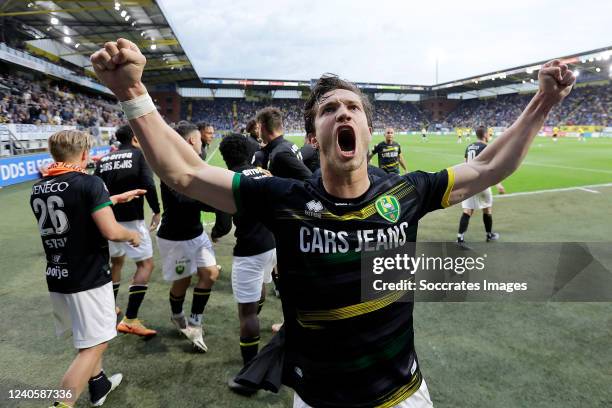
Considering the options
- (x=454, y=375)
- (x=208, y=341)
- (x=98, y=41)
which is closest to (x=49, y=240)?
(x=208, y=341)

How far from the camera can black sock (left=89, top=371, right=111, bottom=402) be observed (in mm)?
3285

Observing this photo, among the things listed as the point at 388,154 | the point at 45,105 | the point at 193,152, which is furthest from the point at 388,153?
the point at 45,105

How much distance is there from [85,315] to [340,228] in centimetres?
270

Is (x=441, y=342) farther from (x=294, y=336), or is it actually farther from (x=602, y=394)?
(x=294, y=336)

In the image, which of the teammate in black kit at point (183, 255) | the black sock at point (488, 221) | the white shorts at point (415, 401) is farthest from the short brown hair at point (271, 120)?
the black sock at point (488, 221)

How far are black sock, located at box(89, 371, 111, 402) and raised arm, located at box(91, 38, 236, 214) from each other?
265cm

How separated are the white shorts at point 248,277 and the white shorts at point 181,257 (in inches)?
31.7

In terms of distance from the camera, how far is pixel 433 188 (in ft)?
6.67

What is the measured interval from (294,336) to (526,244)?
702 centimetres

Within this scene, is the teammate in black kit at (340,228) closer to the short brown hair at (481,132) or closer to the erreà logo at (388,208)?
the erreà logo at (388,208)

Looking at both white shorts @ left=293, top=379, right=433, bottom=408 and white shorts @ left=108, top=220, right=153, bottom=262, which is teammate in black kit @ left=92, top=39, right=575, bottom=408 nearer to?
white shorts @ left=293, top=379, right=433, bottom=408

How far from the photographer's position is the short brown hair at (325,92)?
7.02 ft

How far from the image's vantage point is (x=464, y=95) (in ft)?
266

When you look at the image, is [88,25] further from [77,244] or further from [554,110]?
[554,110]
